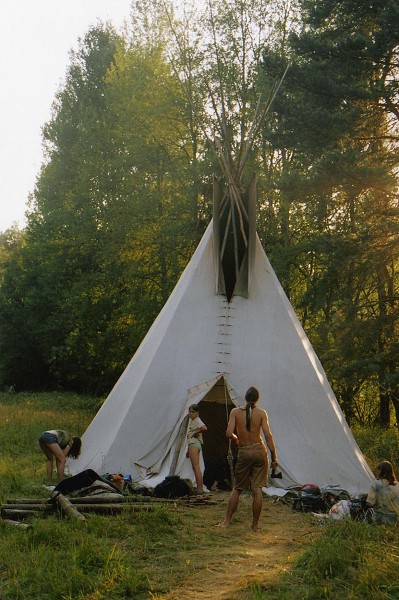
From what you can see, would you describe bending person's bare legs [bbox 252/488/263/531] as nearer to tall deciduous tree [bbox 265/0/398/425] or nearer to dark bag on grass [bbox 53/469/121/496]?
dark bag on grass [bbox 53/469/121/496]

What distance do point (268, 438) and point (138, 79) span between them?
56.9 feet

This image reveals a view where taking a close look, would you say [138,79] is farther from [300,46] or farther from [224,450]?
[224,450]

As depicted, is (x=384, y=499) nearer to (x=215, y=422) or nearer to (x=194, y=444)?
(x=194, y=444)

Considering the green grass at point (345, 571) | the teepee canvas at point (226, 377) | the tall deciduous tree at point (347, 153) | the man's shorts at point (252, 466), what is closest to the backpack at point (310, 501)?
the teepee canvas at point (226, 377)

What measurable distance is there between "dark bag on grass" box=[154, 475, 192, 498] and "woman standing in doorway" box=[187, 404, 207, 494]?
38cm

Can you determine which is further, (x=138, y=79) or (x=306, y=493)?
(x=138, y=79)

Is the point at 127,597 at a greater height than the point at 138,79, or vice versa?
the point at 138,79

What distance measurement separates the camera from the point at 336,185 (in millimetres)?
15586

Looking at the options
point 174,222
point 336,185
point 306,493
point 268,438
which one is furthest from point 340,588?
point 174,222

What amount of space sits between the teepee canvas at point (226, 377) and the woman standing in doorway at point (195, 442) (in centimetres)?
27

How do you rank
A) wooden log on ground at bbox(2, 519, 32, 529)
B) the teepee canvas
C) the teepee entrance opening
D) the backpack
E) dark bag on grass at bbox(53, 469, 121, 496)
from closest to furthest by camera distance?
wooden log on ground at bbox(2, 519, 32, 529), dark bag on grass at bbox(53, 469, 121, 496), the backpack, the teepee canvas, the teepee entrance opening

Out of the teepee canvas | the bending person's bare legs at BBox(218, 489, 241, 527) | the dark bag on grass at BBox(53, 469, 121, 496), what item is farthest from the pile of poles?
the teepee canvas

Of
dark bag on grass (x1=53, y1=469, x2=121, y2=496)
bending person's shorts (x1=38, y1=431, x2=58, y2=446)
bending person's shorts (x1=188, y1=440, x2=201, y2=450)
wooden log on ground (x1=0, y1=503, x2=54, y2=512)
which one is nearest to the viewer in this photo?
wooden log on ground (x1=0, y1=503, x2=54, y2=512)

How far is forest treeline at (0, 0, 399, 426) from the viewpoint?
1510cm
